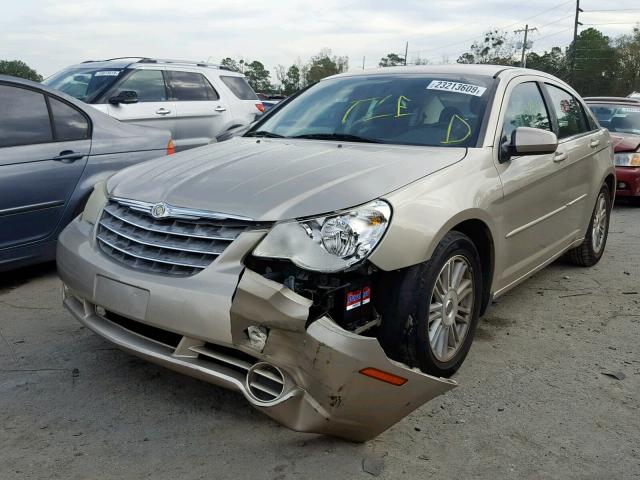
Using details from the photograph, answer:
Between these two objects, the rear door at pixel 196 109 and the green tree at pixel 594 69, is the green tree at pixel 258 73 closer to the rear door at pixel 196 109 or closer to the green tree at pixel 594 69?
the green tree at pixel 594 69

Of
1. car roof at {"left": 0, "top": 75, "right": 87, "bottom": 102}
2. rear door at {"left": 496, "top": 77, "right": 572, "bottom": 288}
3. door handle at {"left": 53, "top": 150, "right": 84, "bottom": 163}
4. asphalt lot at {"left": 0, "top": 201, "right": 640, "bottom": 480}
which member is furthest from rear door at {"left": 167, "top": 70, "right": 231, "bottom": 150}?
rear door at {"left": 496, "top": 77, "right": 572, "bottom": 288}

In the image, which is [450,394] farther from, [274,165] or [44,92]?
[44,92]

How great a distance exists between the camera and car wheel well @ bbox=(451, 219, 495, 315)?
3340 millimetres

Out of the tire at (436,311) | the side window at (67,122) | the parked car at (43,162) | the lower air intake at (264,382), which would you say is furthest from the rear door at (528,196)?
the side window at (67,122)

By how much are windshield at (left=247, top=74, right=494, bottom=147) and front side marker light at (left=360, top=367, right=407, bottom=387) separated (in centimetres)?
148

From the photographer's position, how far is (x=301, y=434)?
9.13 feet

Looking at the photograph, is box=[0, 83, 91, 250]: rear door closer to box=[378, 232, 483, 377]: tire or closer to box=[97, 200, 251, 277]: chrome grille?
box=[97, 200, 251, 277]: chrome grille

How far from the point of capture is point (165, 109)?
8625mm

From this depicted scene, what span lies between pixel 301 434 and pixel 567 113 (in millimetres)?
3338

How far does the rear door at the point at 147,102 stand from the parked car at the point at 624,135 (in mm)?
6032

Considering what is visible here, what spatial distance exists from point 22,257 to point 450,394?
3.16m

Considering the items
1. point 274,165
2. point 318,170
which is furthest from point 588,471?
point 274,165

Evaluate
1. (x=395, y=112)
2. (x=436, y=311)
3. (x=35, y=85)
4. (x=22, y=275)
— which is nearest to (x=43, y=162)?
(x=35, y=85)

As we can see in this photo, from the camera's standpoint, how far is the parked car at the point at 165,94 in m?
8.16
